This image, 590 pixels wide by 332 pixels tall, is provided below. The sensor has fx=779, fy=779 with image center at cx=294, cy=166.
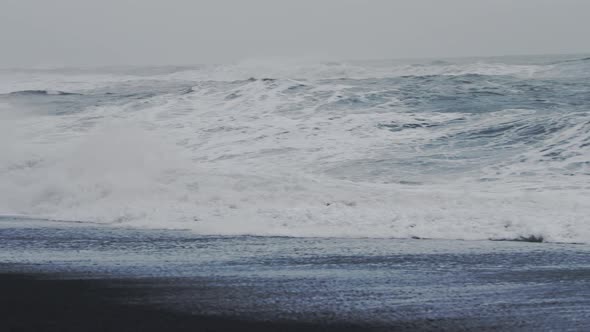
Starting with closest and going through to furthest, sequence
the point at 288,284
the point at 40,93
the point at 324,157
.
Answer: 1. the point at 288,284
2. the point at 324,157
3. the point at 40,93

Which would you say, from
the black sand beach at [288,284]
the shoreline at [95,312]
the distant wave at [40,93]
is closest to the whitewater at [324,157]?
the black sand beach at [288,284]

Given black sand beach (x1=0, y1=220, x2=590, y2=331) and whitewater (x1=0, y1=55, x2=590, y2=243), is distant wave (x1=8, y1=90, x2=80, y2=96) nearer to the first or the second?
whitewater (x1=0, y1=55, x2=590, y2=243)

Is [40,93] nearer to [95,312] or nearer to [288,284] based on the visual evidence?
[288,284]

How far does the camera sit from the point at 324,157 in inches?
666

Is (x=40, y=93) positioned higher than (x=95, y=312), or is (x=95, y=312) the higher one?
(x=95, y=312)

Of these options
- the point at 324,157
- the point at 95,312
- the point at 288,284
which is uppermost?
the point at 95,312

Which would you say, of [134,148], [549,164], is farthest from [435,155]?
[134,148]

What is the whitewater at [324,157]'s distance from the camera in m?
11.5

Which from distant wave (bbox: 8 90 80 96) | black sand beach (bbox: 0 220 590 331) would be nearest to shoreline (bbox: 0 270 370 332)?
black sand beach (bbox: 0 220 590 331)

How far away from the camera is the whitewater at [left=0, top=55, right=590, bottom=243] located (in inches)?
451

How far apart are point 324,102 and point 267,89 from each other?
10.1 ft

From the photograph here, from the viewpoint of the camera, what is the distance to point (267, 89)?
25.5m

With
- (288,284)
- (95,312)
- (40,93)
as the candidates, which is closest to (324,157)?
(288,284)

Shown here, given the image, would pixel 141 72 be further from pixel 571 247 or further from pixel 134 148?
pixel 571 247
